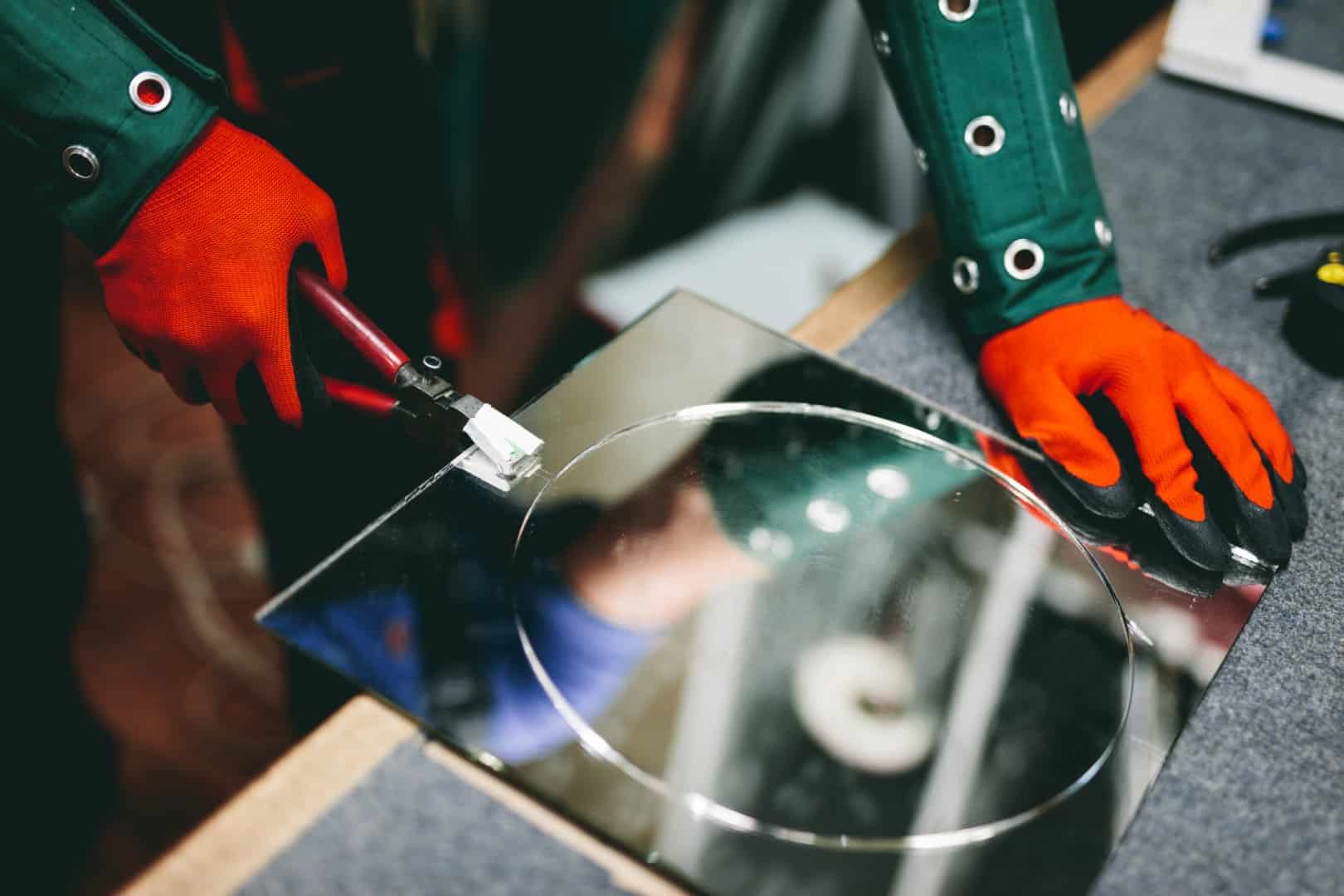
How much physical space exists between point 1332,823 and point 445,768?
13.8 inches

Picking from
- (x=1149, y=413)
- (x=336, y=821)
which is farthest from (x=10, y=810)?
(x=1149, y=413)

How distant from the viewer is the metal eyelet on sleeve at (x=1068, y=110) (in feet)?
2.05

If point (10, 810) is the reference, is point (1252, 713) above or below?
above

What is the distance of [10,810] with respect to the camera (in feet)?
3.27

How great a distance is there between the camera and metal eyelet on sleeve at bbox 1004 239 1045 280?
24.4 inches

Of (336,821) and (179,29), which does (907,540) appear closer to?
(336,821)

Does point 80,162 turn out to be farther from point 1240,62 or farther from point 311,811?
point 1240,62

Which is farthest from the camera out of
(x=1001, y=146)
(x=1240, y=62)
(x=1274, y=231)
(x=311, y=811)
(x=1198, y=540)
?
(x=1240, y=62)

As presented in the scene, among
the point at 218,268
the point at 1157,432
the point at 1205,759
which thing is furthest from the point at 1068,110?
the point at 218,268

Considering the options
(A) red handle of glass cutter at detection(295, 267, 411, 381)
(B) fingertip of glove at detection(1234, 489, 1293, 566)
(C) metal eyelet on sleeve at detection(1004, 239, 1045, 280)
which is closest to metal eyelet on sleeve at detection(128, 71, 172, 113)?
(A) red handle of glass cutter at detection(295, 267, 411, 381)

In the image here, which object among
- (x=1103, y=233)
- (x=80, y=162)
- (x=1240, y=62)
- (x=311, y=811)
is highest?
(x=80, y=162)

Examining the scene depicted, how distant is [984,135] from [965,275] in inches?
3.2

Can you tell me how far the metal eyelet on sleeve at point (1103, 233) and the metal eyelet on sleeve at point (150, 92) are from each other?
0.52 m

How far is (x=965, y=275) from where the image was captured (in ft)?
2.09
